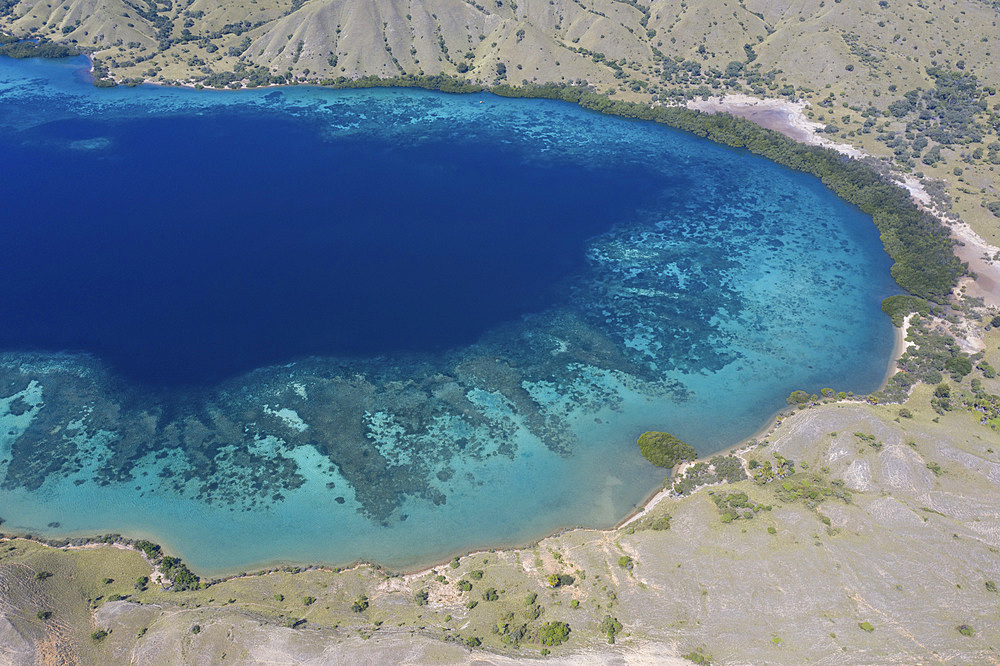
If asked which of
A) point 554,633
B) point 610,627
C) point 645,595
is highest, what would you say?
point 645,595

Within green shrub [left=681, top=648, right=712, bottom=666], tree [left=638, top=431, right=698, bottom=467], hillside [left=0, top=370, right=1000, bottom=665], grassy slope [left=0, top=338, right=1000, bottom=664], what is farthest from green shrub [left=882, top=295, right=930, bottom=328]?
green shrub [left=681, top=648, right=712, bottom=666]

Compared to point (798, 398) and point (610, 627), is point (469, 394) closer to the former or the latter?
point (610, 627)

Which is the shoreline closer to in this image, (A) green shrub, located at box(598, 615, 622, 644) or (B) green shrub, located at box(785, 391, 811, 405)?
(B) green shrub, located at box(785, 391, 811, 405)

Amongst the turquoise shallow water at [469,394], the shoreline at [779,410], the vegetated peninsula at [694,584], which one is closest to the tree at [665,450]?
the turquoise shallow water at [469,394]

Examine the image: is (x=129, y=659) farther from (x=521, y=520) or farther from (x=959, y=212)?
(x=959, y=212)

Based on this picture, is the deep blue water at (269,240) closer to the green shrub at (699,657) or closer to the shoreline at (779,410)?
the shoreline at (779,410)

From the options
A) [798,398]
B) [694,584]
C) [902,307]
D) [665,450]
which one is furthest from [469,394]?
[902,307]
